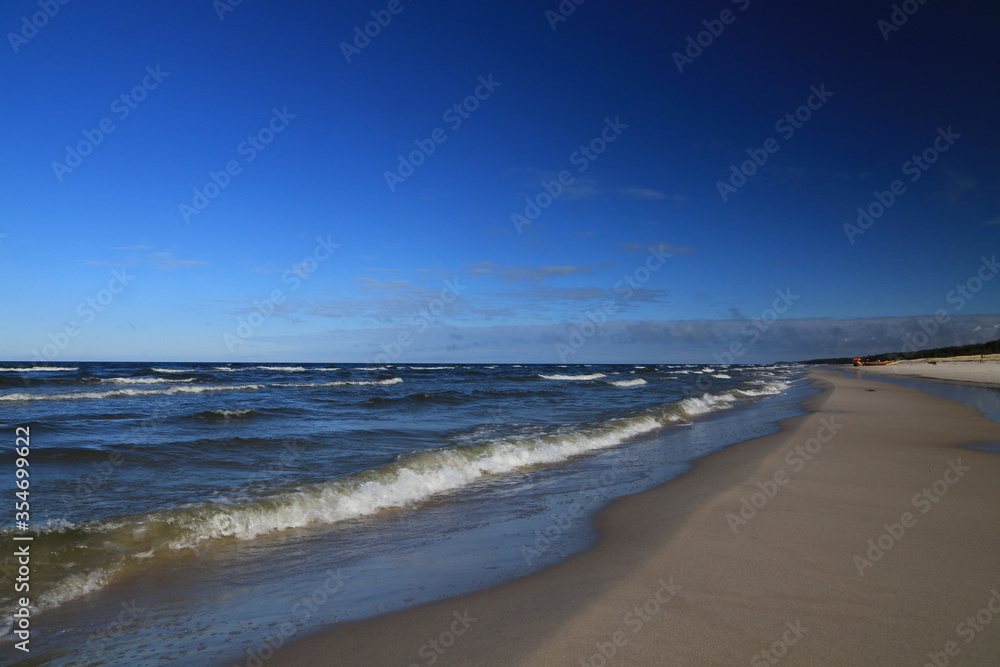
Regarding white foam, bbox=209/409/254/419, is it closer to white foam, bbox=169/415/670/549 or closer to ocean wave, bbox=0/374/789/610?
ocean wave, bbox=0/374/789/610

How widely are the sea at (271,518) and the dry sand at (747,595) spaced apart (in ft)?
1.67

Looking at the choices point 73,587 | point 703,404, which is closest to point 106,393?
point 73,587

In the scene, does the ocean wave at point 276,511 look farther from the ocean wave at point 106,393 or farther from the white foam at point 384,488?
the ocean wave at point 106,393

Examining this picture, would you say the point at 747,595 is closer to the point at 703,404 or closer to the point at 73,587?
the point at 73,587

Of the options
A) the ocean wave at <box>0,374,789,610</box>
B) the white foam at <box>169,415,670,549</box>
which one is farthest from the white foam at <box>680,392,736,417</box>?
the ocean wave at <box>0,374,789,610</box>

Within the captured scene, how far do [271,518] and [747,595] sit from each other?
17.5 ft

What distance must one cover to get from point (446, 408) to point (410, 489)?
12.7m

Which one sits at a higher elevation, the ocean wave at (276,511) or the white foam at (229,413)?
the white foam at (229,413)

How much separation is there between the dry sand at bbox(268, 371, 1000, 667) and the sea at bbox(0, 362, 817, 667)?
1.67 feet

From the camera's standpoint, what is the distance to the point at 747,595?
12.2ft

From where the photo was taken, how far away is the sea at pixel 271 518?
13.0 feet

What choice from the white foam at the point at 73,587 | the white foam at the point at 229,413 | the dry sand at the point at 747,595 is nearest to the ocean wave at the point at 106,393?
the white foam at the point at 229,413

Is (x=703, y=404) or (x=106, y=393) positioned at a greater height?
(x=106, y=393)

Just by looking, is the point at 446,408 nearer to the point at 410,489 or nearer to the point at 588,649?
the point at 410,489
